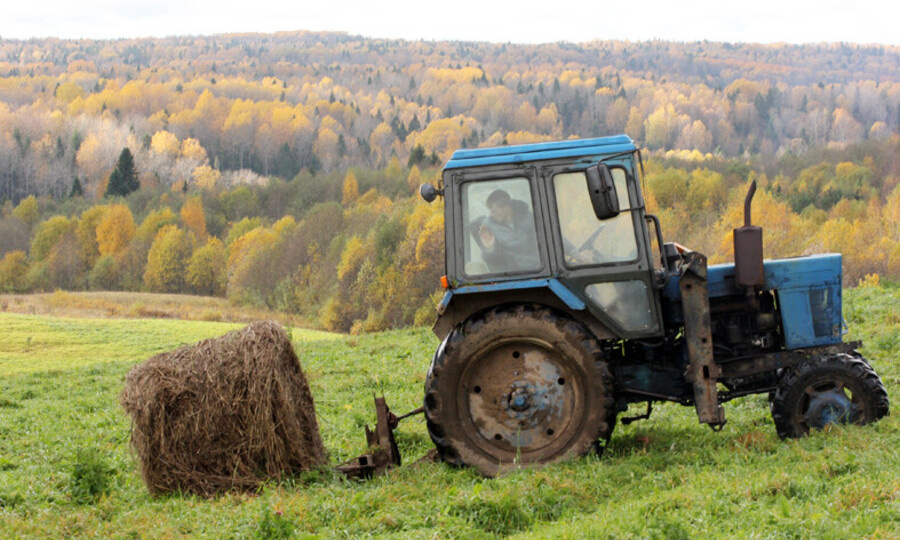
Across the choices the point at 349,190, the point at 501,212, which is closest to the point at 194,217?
the point at 349,190

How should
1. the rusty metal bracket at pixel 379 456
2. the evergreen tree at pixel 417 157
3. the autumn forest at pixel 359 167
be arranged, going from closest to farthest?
1. the rusty metal bracket at pixel 379 456
2. the autumn forest at pixel 359 167
3. the evergreen tree at pixel 417 157

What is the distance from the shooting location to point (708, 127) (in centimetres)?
14250

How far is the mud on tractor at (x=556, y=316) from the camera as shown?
7.54 meters

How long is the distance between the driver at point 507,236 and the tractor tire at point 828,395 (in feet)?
7.81

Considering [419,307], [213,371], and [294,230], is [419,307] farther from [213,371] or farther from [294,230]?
[213,371]

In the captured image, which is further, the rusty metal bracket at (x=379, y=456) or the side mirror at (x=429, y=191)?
the rusty metal bracket at (x=379, y=456)

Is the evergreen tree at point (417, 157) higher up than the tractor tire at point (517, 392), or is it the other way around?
the evergreen tree at point (417, 157)

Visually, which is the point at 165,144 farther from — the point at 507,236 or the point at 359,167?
the point at 507,236

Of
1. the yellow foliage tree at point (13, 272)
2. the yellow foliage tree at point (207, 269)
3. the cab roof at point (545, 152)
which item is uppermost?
the cab roof at point (545, 152)

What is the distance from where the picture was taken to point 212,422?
7816 millimetres

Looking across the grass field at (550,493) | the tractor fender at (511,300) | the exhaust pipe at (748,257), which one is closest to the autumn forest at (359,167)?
the exhaust pipe at (748,257)

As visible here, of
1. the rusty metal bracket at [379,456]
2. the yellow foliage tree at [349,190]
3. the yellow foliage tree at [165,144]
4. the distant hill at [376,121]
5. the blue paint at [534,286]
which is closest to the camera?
the blue paint at [534,286]

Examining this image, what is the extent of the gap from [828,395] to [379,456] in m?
3.85

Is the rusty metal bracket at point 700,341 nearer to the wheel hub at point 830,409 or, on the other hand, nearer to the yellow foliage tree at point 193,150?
the wheel hub at point 830,409
